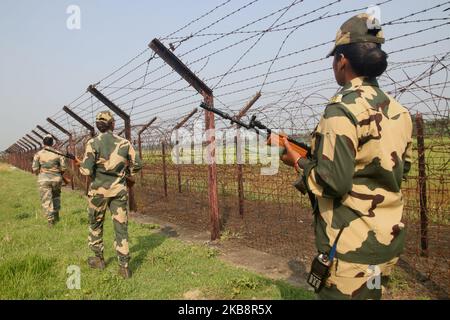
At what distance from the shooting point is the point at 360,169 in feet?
6.18

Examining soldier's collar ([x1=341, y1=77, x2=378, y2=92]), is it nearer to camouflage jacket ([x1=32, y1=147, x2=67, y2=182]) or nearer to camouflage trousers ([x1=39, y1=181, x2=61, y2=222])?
camouflage trousers ([x1=39, y1=181, x2=61, y2=222])

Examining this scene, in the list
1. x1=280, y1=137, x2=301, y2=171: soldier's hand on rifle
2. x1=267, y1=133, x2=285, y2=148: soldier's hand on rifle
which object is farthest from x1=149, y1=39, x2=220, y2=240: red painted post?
x1=280, y1=137, x2=301, y2=171: soldier's hand on rifle

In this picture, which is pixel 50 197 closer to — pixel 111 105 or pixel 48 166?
pixel 48 166

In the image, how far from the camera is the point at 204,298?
3.66 metres

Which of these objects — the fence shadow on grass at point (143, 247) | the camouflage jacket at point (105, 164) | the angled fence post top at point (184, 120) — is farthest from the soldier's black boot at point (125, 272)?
the angled fence post top at point (184, 120)

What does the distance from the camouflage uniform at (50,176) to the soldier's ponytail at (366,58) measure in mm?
7026

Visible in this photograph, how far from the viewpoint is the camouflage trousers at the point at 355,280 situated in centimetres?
189

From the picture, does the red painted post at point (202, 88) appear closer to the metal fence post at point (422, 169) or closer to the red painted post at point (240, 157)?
the red painted post at point (240, 157)

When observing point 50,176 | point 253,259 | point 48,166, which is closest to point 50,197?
point 50,176

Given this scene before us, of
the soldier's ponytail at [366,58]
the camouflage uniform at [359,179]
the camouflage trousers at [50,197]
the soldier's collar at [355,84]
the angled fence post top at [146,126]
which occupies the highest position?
the angled fence post top at [146,126]

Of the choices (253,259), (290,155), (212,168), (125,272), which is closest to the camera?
(290,155)

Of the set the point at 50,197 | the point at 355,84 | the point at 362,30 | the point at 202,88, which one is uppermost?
the point at 202,88

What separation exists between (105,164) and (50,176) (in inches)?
154

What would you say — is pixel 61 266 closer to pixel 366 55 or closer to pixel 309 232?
pixel 309 232
